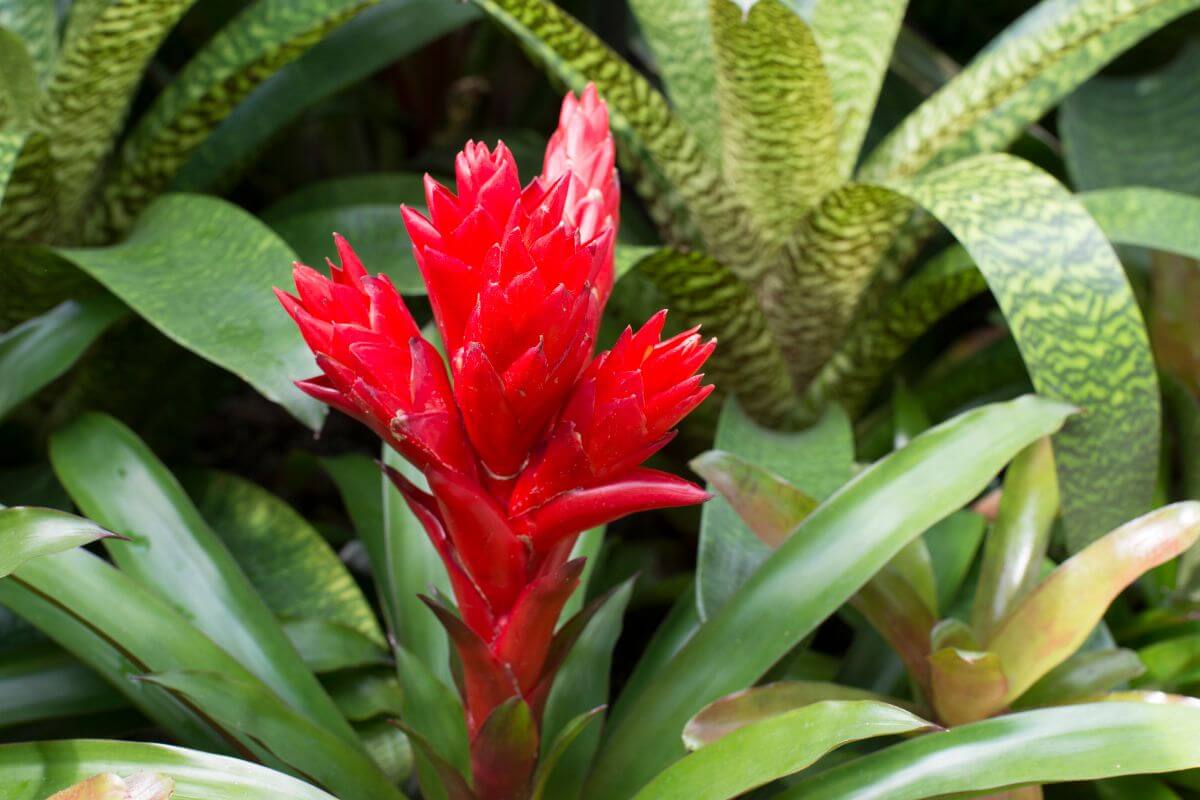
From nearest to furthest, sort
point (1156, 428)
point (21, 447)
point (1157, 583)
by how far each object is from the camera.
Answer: point (1156, 428) → point (1157, 583) → point (21, 447)

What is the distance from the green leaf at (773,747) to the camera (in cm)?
61

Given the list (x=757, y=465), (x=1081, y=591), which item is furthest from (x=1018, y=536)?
(x=757, y=465)

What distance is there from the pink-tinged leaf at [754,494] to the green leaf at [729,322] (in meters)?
0.23

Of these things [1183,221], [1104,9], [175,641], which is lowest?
[175,641]

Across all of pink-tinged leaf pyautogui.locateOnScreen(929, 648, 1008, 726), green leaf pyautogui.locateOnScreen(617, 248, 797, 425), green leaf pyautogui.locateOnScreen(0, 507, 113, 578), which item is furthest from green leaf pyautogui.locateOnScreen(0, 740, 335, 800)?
green leaf pyautogui.locateOnScreen(617, 248, 797, 425)

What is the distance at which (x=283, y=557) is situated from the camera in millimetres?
1071

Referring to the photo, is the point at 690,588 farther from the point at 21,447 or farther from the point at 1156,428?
the point at 21,447

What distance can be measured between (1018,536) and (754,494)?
24 cm

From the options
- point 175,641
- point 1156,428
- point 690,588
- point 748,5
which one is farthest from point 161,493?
point 1156,428

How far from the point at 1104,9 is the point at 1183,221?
0.22 meters

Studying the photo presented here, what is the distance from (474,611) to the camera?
67cm

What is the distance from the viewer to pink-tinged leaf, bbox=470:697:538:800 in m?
0.67

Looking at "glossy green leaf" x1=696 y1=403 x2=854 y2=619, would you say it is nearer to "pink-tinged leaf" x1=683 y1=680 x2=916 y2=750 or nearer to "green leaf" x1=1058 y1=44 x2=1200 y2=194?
"pink-tinged leaf" x1=683 y1=680 x2=916 y2=750

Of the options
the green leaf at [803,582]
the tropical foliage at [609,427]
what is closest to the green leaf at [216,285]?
the tropical foliage at [609,427]
